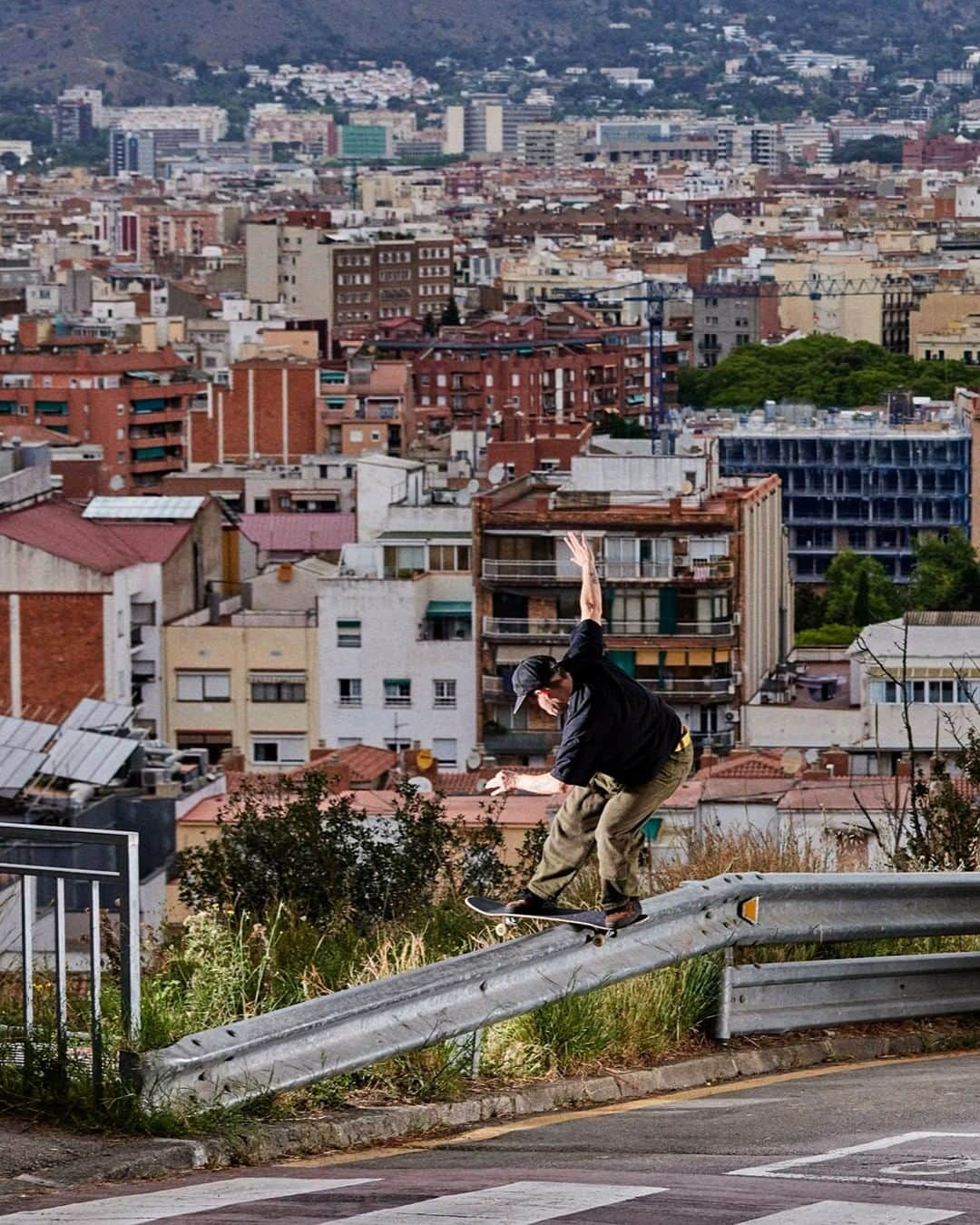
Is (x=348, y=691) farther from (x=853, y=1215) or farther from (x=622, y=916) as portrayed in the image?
(x=853, y=1215)

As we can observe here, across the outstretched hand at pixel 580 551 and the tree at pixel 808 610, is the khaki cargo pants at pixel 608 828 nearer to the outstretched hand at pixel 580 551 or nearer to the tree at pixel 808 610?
the outstretched hand at pixel 580 551

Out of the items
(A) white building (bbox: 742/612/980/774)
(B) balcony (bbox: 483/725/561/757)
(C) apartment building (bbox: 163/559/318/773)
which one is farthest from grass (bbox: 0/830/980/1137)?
(C) apartment building (bbox: 163/559/318/773)

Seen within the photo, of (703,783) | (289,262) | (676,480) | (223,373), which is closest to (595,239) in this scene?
(289,262)

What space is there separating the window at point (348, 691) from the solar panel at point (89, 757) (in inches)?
300

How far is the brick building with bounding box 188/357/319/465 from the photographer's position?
70.7m

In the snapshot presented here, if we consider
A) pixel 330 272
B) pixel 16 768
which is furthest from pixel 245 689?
pixel 330 272

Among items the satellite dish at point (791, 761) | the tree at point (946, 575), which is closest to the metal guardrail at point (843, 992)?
the satellite dish at point (791, 761)

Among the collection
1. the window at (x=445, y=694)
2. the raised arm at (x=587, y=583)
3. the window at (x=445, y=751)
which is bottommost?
the window at (x=445, y=751)

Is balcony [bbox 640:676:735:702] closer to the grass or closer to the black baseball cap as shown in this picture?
the grass

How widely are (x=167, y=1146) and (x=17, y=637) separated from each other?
30.8m

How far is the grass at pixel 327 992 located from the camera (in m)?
5.50

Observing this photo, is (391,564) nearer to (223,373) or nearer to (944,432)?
(944,432)

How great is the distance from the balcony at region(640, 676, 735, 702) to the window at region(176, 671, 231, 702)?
4.64 metres

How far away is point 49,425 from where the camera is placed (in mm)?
73812
